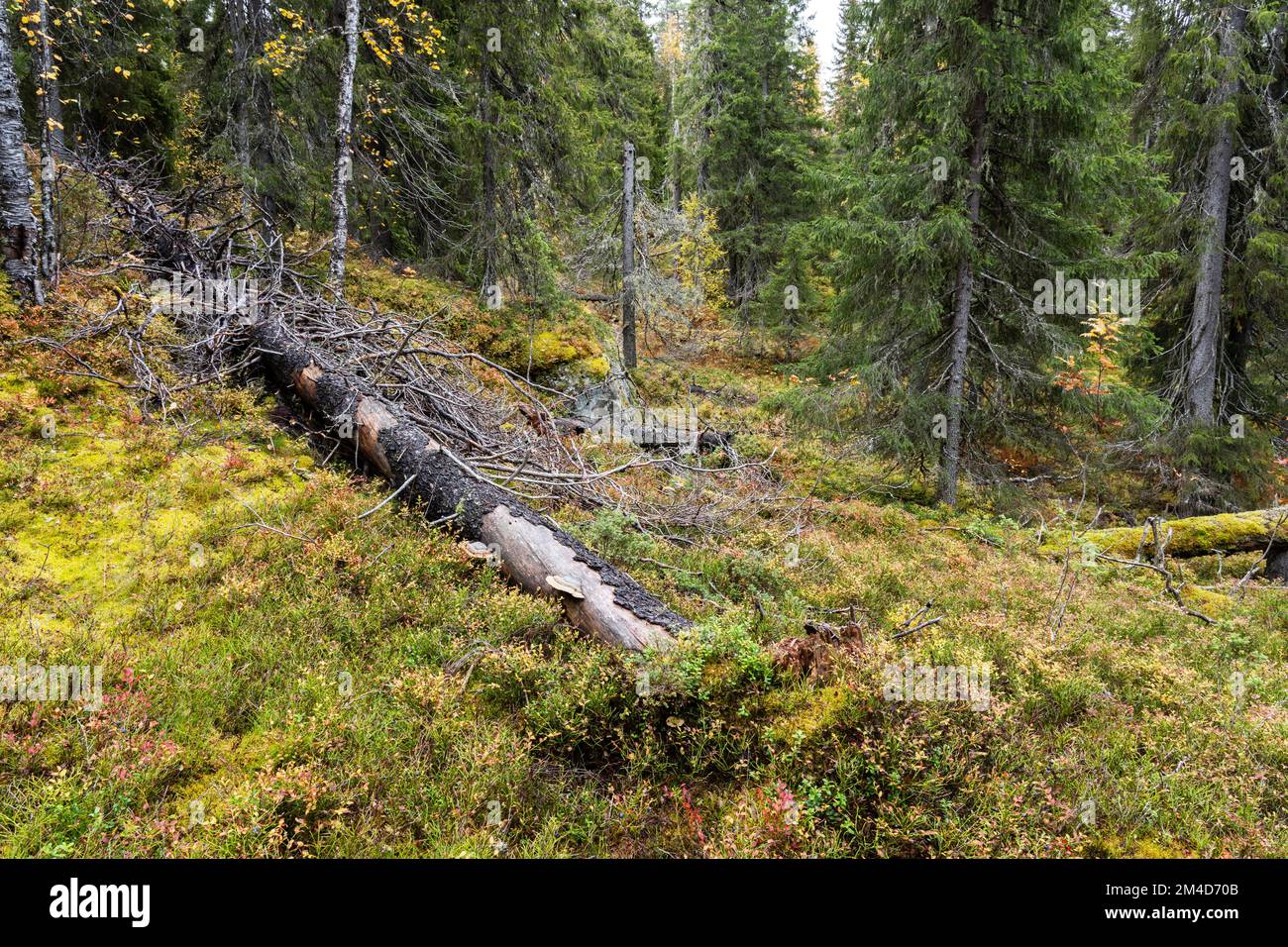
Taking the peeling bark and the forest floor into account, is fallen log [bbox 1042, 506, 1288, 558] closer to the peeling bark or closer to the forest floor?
the forest floor

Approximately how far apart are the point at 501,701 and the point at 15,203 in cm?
921

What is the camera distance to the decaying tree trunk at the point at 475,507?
432cm

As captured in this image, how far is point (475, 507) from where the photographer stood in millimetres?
5711

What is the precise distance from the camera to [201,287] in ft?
30.5

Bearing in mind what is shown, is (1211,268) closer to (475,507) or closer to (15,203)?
(475,507)

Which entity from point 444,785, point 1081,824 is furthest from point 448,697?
point 1081,824

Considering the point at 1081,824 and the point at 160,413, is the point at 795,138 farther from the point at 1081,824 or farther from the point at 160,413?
the point at 1081,824

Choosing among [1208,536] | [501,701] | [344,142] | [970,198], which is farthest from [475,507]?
[1208,536]

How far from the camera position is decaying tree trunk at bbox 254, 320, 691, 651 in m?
4.32

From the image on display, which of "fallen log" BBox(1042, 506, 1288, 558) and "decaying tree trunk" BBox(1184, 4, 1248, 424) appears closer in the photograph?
"fallen log" BBox(1042, 506, 1288, 558)

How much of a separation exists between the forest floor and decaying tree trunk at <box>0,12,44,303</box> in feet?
4.47

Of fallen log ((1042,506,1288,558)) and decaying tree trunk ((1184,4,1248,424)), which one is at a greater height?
decaying tree trunk ((1184,4,1248,424))

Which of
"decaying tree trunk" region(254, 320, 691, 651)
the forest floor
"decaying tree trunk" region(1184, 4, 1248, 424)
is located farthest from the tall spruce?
"decaying tree trunk" region(254, 320, 691, 651)
